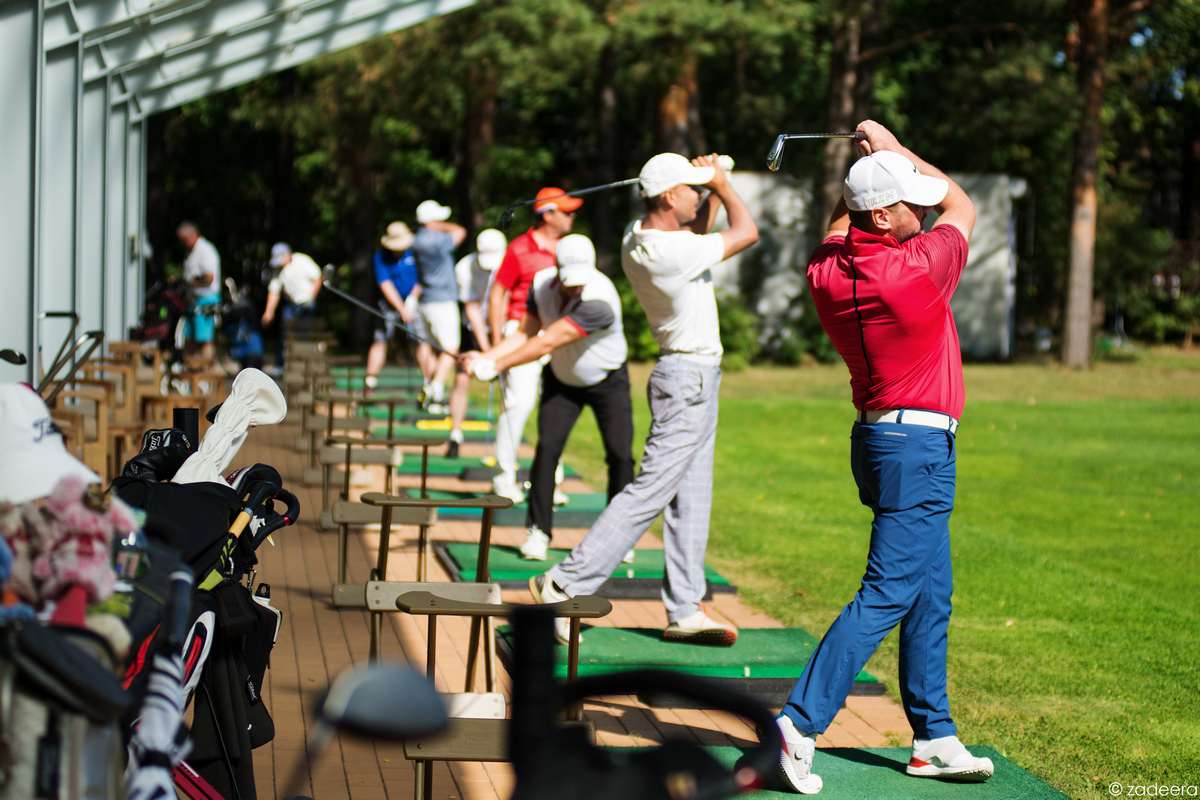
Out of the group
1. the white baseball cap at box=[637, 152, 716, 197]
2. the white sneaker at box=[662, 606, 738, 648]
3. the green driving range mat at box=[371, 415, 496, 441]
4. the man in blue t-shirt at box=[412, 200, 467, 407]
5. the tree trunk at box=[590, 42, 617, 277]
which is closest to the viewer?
the white baseball cap at box=[637, 152, 716, 197]

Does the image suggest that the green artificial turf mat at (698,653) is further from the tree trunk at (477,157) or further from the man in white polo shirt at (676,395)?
the tree trunk at (477,157)

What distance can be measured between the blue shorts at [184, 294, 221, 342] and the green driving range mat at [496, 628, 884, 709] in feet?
41.0

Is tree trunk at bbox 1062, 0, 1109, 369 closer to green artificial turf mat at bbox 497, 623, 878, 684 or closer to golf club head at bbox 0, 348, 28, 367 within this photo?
green artificial turf mat at bbox 497, 623, 878, 684

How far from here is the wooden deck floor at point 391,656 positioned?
14.4 feet

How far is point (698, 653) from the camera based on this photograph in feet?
19.6

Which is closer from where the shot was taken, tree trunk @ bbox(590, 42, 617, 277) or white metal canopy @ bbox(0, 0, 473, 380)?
white metal canopy @ bbox(0, 0, 473, 380)

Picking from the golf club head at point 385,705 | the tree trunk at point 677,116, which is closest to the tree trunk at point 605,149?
the tree trunk at point 677,116

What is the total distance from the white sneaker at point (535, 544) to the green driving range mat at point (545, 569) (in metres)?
0.05

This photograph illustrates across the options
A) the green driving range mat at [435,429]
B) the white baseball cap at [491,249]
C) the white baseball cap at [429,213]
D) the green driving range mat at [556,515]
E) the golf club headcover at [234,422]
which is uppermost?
the white baseball cap at [429,213]

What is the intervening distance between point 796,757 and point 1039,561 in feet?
16.1

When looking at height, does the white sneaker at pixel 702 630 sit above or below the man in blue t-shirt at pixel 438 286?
below

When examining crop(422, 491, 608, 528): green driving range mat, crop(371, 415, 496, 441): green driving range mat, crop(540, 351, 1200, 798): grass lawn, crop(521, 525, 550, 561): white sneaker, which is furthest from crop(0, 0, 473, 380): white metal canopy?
crop(540, 351, 1200, 798): grass lawn

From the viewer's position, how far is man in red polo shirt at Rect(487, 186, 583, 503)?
8984 mm

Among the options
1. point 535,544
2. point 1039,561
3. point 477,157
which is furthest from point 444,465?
point 477,157
